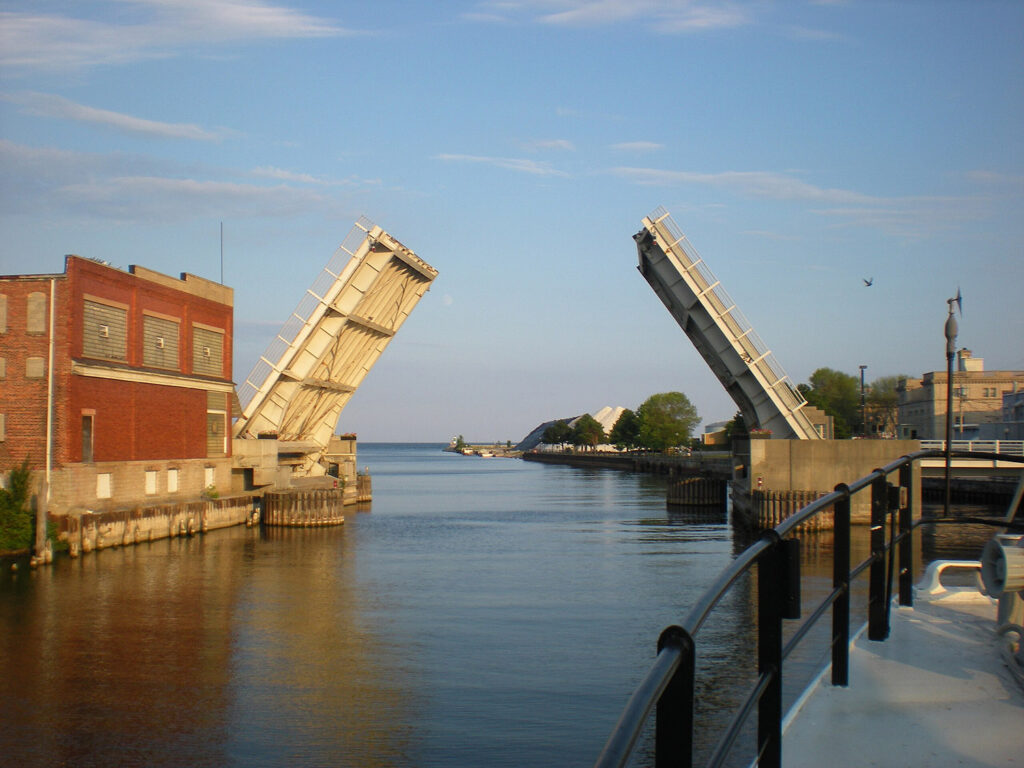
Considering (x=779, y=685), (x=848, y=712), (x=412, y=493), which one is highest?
(x=779, y=685)

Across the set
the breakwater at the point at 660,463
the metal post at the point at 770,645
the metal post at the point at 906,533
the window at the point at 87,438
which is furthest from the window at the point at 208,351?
the breakwater at the point at 660,463

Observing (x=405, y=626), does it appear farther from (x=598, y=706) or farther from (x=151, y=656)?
(x=598, y=706)

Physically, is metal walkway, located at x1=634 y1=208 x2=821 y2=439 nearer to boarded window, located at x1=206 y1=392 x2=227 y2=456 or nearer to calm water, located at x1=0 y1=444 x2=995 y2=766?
calm water, located at x1=0 y1=444 x2=995 y2=766

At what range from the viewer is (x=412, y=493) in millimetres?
55812

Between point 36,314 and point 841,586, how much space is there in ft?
74.5

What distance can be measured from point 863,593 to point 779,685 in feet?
54.2

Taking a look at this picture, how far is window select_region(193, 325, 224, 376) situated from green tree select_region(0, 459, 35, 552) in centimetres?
837

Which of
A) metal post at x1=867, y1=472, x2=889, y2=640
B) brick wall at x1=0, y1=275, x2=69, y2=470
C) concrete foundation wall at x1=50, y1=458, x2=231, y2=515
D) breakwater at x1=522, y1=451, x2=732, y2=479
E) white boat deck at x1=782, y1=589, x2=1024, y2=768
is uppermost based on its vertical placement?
brick wall at x1=0, y1=275, x2=69, y2=470

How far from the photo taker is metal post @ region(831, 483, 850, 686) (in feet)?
10.7

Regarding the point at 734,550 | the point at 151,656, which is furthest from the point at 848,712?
the point at 734,550

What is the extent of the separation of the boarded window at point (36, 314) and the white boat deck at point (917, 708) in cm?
2212

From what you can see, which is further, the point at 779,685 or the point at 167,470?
→ the point at 167,470

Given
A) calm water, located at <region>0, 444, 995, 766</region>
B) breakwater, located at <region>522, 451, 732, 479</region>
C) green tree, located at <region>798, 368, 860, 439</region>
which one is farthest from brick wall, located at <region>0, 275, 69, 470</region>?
green tree, located at <region>798, 368, 860, 439</region>

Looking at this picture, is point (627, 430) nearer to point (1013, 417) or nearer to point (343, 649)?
point (1013, 417)
